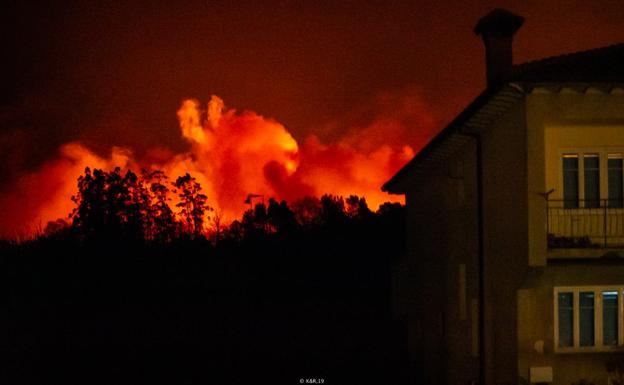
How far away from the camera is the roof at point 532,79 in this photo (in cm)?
1449

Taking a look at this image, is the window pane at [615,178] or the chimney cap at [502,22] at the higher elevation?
the chimney cap at [502,22]

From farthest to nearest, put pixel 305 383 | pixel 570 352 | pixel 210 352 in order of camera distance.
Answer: pixel 210 352, pixel 305 383, pixel 570 352

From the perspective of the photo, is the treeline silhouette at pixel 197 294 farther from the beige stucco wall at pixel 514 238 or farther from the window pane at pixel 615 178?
the window pane at pixel 615 178

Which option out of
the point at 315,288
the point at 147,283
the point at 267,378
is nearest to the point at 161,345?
the point at 267,378

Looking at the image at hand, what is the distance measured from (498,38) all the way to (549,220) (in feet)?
19.0

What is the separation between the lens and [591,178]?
16609mm

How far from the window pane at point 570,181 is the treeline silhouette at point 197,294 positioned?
1398 cm

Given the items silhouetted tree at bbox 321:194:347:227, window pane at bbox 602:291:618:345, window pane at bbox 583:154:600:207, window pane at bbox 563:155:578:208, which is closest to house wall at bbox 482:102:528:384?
window pane at bbox 563:155:578:208

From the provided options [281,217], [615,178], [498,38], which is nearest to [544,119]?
[615,178]

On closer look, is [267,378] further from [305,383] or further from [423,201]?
[423,201]

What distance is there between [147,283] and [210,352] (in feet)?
32.7

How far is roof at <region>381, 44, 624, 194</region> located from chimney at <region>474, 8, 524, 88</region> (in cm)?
36

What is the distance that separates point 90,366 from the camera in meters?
30.1

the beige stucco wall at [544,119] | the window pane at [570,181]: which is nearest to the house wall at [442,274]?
the window pane at [570,181]
